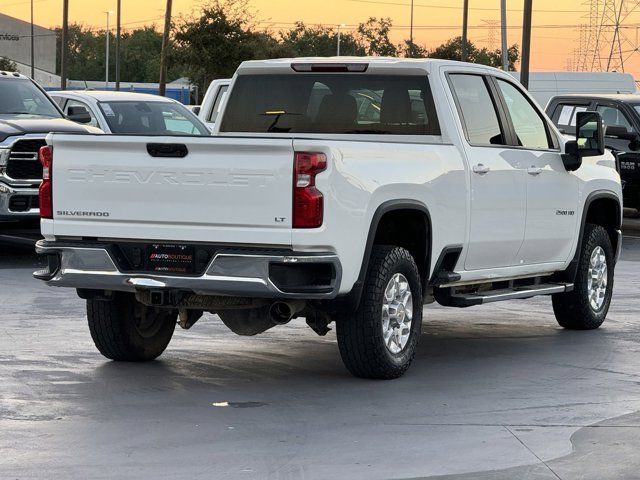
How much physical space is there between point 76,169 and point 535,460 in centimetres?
350

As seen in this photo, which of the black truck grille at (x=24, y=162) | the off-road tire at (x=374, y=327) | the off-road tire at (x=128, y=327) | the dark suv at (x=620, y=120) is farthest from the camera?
the dark suv at (x=620, y=120)

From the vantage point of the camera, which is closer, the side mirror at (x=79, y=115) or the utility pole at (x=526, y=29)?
the side mirror at (x=79, y=115)

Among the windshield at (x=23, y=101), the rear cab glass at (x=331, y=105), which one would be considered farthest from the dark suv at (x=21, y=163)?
the rear cab glass at (x=331, y=105)

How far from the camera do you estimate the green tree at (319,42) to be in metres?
150

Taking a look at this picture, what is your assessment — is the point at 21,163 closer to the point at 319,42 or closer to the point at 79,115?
the point at 79,115

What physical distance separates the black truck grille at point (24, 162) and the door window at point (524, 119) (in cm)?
735

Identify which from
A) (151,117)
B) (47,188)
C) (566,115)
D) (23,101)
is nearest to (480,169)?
(47,188)

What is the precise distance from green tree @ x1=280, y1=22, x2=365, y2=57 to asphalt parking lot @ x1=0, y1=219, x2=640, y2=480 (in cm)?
13773

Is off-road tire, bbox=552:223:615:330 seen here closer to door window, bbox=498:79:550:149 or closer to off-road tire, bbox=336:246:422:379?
door window, bbox=498:79:550:149

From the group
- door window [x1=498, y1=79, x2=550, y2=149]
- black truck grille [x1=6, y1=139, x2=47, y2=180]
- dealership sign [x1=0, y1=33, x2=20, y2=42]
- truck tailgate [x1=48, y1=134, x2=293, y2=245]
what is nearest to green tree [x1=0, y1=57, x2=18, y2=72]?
dealership sign [x1=0, y1=33, x2=20, y2=42]

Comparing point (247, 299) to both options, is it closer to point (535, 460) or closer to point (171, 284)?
point (171, 284)

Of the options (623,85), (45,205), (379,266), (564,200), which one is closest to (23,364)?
(45,205)

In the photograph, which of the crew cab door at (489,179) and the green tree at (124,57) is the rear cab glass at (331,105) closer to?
the crew cab door at (489,179)

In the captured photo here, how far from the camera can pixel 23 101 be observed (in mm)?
18953
